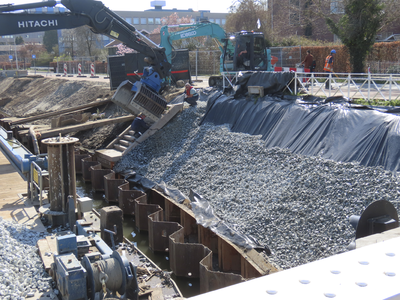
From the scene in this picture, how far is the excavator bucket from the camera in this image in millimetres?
14359

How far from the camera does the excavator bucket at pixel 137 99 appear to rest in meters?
14.4

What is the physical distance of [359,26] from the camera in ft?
65.7

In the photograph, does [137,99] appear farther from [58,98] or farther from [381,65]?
[58,98]

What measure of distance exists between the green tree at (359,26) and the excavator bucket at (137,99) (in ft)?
38.0

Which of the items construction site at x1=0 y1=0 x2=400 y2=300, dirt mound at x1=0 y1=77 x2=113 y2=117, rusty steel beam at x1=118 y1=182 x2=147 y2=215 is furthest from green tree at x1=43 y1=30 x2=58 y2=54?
rusty steel beam at x1=118 y1=182 x2=147 y2=215

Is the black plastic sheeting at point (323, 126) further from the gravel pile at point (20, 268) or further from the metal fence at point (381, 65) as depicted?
the metal fence at point (381, 65)

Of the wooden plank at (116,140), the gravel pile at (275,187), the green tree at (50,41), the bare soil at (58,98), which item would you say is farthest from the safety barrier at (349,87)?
the green tree at (50,41)

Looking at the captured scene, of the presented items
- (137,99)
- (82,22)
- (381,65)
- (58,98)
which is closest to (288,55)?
(381,65)

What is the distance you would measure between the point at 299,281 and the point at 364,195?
268 inches

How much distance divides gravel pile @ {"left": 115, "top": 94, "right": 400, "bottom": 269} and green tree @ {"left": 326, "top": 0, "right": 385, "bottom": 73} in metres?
11.1

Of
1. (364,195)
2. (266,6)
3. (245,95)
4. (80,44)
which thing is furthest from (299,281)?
(80,44)

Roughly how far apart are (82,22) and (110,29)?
115 centimetres

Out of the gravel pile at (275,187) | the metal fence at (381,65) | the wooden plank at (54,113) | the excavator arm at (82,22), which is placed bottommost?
the gravel pile at (275,187)

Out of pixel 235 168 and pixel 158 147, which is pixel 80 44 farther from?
pixel 235 168
